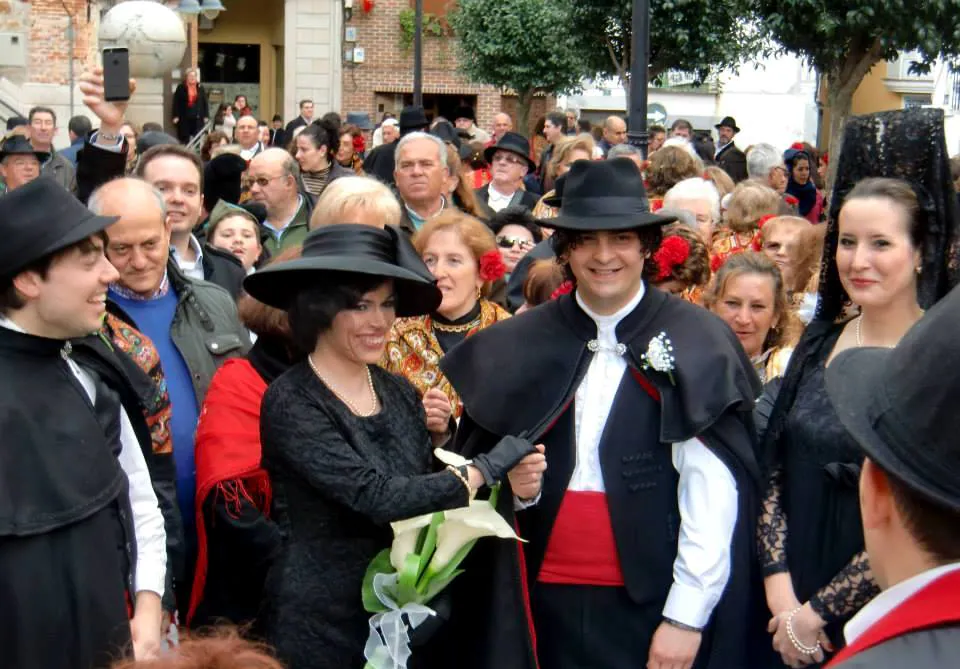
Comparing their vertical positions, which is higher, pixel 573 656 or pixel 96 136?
pixel 96 136

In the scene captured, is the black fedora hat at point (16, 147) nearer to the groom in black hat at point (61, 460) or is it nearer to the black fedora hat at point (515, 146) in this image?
the black fedora hat at point (515, 146)

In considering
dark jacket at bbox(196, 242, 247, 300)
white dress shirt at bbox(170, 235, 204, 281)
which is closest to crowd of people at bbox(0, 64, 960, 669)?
white dress shirt at bbox(170, 235, 204, 281)

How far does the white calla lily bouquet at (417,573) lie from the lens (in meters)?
3.54

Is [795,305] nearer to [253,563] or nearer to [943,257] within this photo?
[943,257]

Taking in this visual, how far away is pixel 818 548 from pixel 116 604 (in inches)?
72.8

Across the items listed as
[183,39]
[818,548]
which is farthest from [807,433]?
[183,39]

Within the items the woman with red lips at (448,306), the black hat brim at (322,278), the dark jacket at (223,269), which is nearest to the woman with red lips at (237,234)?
the dark jacket at (223,269)

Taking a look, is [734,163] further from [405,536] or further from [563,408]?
[405,536]

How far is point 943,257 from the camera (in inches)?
142

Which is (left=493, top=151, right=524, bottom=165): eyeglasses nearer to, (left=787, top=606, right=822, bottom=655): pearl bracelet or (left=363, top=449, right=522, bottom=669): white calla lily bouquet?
(left=363, top=449, right=522, bottom=669): white calla lily bouquet

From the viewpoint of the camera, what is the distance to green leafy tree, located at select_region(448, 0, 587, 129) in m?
25.6

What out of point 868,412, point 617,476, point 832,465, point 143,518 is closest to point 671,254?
point 617,476

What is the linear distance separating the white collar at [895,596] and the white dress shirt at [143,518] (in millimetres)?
2139

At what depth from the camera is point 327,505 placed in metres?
3.59
